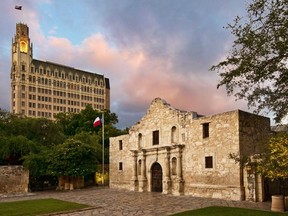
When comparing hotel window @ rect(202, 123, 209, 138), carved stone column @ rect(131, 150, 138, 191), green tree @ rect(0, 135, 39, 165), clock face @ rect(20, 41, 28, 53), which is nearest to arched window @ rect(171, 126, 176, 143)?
hotel window @ rect(202, 123, 209, 138)

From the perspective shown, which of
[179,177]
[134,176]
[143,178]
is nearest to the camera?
[179,177]

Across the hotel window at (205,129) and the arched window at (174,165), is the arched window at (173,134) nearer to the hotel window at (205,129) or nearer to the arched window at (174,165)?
the arched window at (174,165)

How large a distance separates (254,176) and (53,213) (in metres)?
12.2

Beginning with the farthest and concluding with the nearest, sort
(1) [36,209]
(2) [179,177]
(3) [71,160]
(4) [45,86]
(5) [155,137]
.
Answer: (4) [45,86] → (3) [71,160] → (5) [155,137] → (2) [179,177] → (1) [36,209]

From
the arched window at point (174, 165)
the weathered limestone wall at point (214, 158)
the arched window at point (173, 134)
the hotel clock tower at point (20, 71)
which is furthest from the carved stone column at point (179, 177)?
the hotel clock tower at point (20, 71)

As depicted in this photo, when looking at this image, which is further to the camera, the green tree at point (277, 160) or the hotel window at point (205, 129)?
the hotel window at point (205, 129)

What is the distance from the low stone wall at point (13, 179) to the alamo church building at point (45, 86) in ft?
243

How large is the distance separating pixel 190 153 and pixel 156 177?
461cm

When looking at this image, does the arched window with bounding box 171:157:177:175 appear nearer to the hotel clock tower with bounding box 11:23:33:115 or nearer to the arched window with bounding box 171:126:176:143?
the arched window with bounding box 171:126:176:143

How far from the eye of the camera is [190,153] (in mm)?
25859

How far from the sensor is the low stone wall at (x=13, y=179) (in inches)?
1176

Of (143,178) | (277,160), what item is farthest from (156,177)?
(277,160)

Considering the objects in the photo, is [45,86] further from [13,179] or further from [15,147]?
[13,179]

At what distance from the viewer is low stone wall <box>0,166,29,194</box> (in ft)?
98.0
